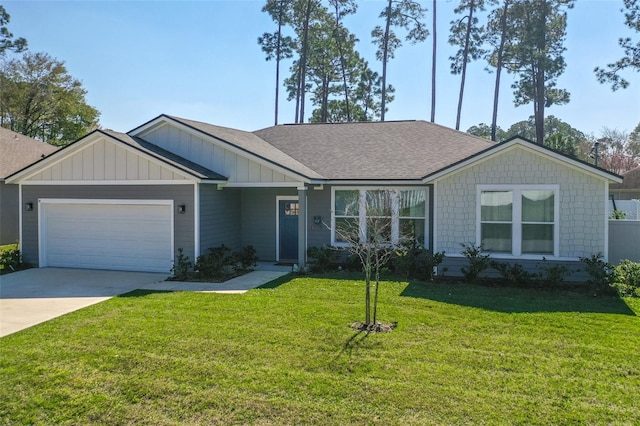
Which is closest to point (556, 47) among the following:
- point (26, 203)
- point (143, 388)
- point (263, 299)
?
point (263, 299)

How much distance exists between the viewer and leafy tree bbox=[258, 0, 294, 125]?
30708 mm

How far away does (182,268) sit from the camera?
11695 millimetres

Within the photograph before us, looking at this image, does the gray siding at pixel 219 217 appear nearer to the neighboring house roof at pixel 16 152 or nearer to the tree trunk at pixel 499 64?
the neighboring house roof at pixel 16 152

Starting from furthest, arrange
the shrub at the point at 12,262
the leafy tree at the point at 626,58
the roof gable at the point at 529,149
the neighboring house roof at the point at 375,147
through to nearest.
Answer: the leafy tree at the point at 626,58, the neighboring house roof at the point at 375,147, the shrub at the point at 12,262, the roof gable at the point at 529,149

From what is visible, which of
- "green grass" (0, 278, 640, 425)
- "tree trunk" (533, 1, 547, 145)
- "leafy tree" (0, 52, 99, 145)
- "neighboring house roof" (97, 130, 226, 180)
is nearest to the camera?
"green grass" (0, 278, 640, 425)

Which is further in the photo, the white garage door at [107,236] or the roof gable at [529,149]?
the white garage door at [107,236]

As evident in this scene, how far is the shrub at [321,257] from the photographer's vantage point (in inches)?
495

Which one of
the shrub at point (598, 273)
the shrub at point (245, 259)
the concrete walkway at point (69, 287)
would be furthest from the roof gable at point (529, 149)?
the shrub at point (245, 259)

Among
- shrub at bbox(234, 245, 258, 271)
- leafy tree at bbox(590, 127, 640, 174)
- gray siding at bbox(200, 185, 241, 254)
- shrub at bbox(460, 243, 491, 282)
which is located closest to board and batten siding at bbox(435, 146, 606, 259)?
shrub at bbox(460, 243, 491, 282)

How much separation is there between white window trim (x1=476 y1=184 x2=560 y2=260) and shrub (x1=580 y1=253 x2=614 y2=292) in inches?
34.6

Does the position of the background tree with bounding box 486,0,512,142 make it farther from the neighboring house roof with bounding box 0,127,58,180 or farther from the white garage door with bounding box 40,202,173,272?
the neighboring house roof with bounding box 0,127,58,180

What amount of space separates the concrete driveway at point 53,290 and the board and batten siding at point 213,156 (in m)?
3.40

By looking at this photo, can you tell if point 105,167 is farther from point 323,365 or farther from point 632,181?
point 632,181

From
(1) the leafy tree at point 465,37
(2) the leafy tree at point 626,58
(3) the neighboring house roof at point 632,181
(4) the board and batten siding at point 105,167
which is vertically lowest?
(4) the board and batten siding at point 105,167
